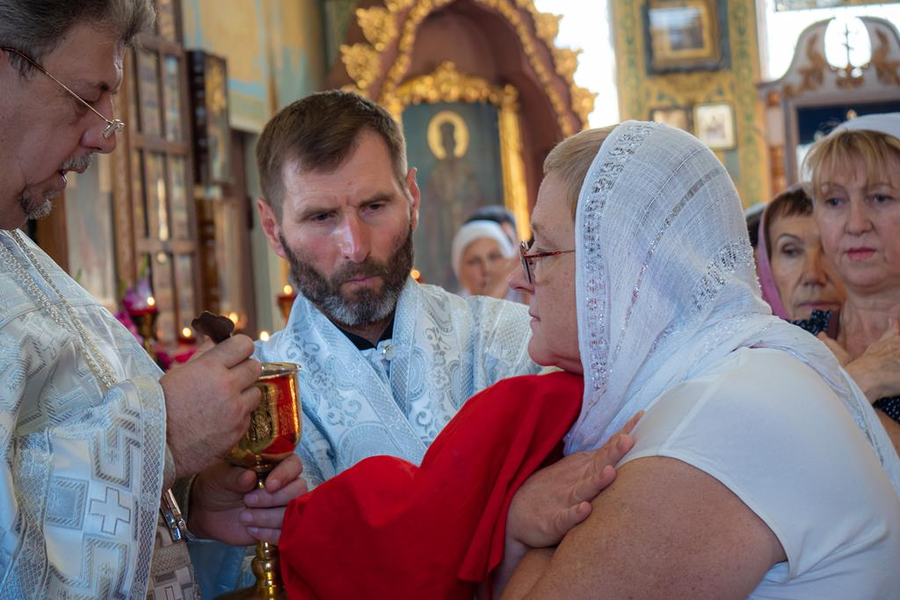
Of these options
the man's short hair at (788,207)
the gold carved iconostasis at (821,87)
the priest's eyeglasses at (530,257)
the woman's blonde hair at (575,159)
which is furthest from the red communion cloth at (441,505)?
the gold carved iconostasis at (821,87)

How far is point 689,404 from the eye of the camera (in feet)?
5.63

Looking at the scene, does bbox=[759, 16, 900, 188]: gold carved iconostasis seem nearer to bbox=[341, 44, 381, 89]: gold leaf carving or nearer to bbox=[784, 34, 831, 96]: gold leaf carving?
bbox=[784, 34, 831, 96]: gold leaf carving

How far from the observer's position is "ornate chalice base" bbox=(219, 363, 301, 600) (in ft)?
6.64

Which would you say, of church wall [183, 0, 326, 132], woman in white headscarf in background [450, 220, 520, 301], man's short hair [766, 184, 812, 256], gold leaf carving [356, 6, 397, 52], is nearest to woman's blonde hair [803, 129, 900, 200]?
man's short hair [766, 184, 812, 256]

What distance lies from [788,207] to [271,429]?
275 centimetres

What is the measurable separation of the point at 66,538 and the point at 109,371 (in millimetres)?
415

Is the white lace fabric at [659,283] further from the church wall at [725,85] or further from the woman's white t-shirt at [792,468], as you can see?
the church wall at [725,85]

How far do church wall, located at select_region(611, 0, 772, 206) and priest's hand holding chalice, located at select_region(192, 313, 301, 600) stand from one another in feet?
40.3

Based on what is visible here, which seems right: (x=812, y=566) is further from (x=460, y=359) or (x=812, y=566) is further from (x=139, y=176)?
(x=139, y=176)

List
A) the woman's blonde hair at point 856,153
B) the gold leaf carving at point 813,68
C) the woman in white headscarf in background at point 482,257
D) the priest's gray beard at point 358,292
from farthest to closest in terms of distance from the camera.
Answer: the gold leaf carving at point 813,68 → the woman in white headscarf in background at point 482,257 → the woman's blonde hair at point 856,153 → the priest's gray beard at point 358,292

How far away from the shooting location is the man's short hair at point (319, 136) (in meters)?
2.73

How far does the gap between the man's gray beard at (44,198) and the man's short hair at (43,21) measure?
0.20m

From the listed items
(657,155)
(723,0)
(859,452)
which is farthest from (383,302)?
(723,0)

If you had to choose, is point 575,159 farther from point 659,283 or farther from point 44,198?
point 44,198
